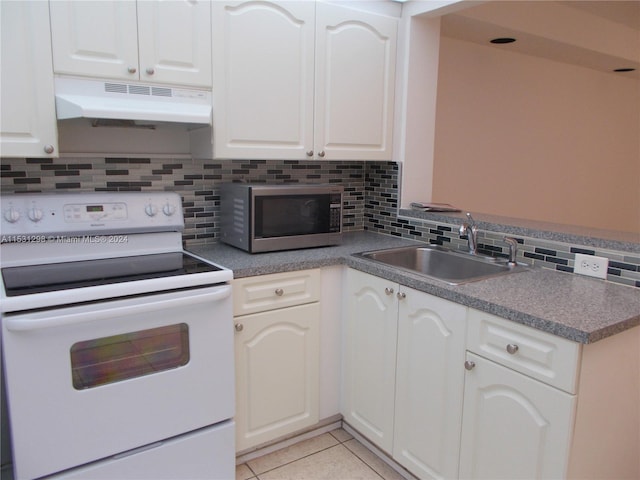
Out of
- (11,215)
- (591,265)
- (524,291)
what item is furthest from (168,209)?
(591,265)

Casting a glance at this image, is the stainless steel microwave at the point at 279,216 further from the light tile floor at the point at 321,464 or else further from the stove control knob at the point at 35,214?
the light tile floor at the point at 321,464

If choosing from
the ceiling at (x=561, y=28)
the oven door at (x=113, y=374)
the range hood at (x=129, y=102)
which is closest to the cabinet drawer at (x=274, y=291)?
the oven door at (x=113, y=374)

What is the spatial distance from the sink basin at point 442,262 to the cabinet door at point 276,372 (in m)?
0.44

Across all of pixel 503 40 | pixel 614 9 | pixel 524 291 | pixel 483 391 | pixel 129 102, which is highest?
pixel 614 9

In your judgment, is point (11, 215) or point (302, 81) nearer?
point (11, 215)

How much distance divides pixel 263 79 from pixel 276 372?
4.04ft

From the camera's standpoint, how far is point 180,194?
2217mm

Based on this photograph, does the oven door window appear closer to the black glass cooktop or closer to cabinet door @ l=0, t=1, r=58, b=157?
Result: the black glass cooktop

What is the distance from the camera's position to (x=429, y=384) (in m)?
1.72

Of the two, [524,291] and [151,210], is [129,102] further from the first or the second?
[524,291]

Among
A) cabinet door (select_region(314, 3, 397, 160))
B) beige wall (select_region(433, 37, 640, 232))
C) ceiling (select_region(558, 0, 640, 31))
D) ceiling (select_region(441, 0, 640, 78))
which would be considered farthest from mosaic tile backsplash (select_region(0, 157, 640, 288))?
ceiling (select_region(558, 0, 640, 31))

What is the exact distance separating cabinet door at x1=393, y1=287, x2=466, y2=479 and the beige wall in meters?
1.74

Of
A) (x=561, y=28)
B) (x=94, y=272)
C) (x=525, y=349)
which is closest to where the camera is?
(x=525, y=349)

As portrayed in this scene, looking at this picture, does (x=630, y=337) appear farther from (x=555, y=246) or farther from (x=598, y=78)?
(x=598, y=78)
